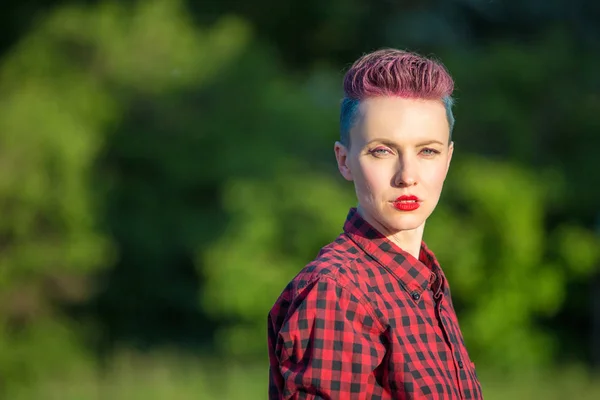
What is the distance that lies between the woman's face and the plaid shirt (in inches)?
2.8

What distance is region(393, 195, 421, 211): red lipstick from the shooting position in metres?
1.61

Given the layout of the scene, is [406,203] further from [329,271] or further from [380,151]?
[329,271]

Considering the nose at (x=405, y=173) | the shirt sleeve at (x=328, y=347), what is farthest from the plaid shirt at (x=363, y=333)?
the nose at (x=405, y=173)

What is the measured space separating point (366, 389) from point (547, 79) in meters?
6.10

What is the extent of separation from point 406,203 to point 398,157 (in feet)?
0.30

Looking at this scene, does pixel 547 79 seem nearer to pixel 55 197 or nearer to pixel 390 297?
pixel 55 197

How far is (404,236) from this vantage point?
5.53 feet

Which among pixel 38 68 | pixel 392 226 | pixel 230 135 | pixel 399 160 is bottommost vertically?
pixel 392 226

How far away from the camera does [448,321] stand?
1.67 meters

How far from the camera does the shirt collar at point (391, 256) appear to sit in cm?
162

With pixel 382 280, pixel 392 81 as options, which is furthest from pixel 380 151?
pixel 382 280

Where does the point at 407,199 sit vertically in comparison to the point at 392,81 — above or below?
below

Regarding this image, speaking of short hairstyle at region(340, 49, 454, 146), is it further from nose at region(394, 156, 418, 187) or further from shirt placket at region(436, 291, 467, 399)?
shirt placket at region(436, 291, 467, 399)

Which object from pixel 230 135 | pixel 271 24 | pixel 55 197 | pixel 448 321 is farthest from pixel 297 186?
pixel 448 321
